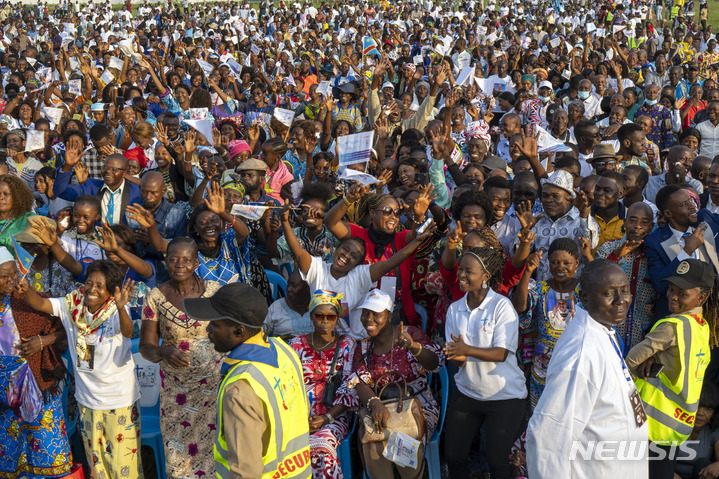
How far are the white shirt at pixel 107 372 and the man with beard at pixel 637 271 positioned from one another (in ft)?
11.3

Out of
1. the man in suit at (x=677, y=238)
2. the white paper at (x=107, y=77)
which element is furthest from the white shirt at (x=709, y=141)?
the white paper at (x=107, y=77)

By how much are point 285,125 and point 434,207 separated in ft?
12.4

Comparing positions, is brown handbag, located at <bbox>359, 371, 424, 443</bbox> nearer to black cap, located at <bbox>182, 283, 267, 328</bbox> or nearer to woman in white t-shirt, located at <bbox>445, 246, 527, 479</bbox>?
woman in white t-shirt, located at <bbox>445, 246, 527, 479</bbox>

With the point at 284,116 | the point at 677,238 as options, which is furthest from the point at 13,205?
the point at 677,238

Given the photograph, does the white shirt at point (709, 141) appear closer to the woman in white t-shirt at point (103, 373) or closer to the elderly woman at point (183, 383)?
the elderly woman at point (183, 383)

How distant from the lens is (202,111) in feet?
30.9

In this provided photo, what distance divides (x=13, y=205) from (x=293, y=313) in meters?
2.54

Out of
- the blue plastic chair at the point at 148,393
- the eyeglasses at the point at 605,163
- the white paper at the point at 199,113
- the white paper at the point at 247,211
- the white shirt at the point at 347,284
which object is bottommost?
the blue plastic chair at the point at 148,393

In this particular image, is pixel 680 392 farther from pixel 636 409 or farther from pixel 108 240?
pixel 108 240

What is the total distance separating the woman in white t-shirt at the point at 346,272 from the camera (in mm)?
4957

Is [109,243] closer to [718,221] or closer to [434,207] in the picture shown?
[434,207]

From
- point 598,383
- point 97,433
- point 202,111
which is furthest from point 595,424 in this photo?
point 202,111

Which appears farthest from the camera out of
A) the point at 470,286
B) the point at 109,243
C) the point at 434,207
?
the point at 434,207

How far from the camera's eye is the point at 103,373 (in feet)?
13.9
